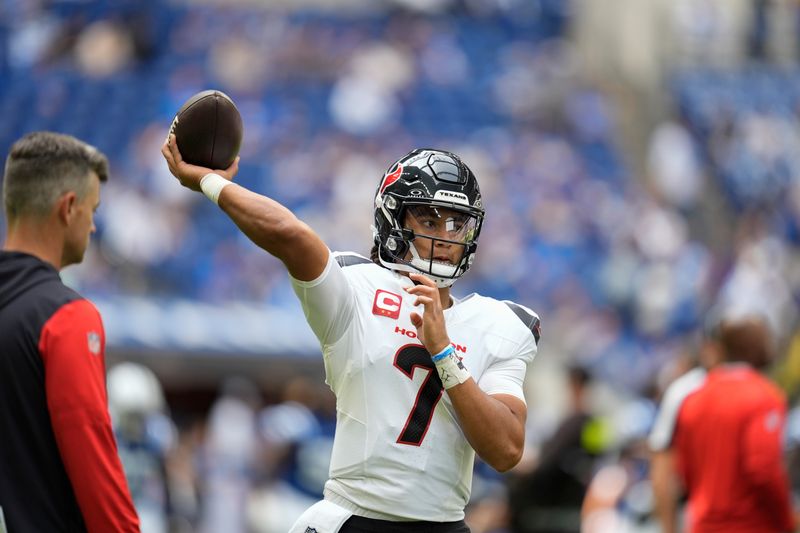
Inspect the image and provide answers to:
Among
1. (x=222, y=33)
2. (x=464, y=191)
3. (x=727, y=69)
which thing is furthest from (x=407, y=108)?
(x=464, y=191)

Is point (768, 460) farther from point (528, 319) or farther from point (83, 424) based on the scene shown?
point (83, 424)

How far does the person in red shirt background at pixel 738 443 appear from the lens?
5.64 meters

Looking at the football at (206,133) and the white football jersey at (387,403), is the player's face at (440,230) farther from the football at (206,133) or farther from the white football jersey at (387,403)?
the football at (206,133)

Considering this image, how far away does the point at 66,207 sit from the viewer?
3.55m

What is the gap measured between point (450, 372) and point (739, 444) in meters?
2.79

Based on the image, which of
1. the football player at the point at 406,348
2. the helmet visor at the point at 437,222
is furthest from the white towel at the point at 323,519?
the helmet visor at the point at 437,222

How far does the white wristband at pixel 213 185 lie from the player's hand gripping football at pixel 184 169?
27 mm

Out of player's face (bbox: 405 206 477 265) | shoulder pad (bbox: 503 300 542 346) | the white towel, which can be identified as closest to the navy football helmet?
player's face (bbox: 405 206 477 265)

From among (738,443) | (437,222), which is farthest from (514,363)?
(738,443)

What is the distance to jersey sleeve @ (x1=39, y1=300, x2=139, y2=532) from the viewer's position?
3.26 meters

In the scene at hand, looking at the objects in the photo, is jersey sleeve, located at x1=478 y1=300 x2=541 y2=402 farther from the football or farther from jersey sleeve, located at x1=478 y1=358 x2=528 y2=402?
the football

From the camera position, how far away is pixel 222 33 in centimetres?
1655

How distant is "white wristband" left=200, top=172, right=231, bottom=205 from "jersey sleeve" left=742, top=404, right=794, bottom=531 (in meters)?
3.15

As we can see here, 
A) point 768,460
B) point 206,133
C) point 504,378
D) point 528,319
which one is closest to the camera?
point 206,133
